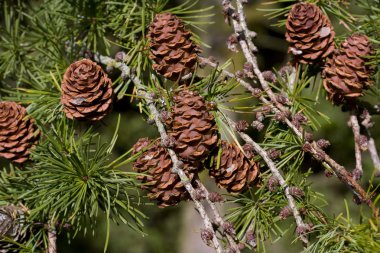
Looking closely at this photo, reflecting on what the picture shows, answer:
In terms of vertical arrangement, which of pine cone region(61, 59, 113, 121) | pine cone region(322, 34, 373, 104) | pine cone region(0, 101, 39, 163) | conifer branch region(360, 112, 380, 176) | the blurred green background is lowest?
the blurred green background

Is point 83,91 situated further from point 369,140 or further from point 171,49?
point 369,140

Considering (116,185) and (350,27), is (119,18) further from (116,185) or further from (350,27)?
(350,27)

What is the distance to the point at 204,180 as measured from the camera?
3498mm

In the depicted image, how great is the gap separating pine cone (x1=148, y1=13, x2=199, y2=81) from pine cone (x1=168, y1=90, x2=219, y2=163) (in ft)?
0.31

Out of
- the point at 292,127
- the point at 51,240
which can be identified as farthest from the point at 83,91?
the point at 292,127

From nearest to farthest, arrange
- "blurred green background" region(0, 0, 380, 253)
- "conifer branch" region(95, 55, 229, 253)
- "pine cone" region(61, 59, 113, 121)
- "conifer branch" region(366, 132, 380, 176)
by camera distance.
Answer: "conifer branch" region(95, 55, 229, 253) < "pine cone" region(61, 59, 113, 121) < "conifer branch" region(366, 132, 380, 176) < "blurred green background" region(0, 0, 380, 253)

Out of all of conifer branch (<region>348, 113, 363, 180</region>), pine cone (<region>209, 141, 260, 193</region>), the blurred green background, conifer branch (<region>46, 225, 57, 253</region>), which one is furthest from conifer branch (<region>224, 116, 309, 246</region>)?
the blurred green background

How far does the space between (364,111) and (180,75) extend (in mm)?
412

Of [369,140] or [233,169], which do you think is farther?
[369,140]

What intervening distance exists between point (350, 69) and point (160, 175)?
0.42 m

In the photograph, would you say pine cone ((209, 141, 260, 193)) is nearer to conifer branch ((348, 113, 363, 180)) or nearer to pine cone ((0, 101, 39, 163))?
conifer branch ((348, 113, 363, 180))

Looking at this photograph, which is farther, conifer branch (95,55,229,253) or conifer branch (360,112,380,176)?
conifer branch (360,112,380,176)

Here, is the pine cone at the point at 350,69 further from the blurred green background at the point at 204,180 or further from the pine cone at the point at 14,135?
the blurred green background at the point at 204,180

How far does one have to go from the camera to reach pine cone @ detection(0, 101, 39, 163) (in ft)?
3.58
